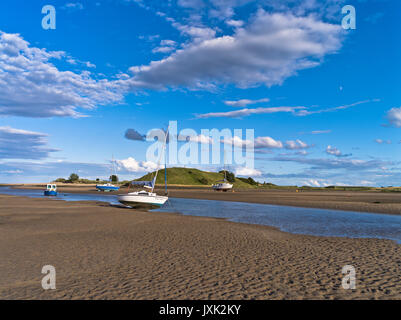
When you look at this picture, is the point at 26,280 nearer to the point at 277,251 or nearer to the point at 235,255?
the point at 235,255

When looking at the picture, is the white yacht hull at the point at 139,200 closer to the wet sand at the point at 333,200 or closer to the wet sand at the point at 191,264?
the wet sand at the point at 191,264

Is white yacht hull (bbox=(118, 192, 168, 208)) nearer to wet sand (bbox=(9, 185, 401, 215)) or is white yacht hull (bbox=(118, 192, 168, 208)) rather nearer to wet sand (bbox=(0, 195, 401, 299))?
wet sand (bbox=(0, 195, 401, 299))

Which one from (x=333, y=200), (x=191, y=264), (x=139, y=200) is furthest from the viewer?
(x=333, y=200)

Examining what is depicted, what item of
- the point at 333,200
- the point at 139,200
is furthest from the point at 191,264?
the point at 333,200

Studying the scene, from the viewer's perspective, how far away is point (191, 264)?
12.3 metres

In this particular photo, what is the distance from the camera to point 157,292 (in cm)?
916

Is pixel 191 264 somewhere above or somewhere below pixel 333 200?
above

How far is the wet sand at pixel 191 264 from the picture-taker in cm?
918

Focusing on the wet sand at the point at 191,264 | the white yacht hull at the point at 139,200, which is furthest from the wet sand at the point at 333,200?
the wet sand at the point at 191,264

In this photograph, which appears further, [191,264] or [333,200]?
[333,200]

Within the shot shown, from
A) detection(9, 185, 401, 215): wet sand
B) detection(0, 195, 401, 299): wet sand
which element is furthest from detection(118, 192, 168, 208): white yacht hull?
detection(9, 185, 401, 215): wet sand

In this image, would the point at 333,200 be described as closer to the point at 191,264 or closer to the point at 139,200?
the point at 139,200

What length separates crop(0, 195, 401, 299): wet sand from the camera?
9180 millimetres
